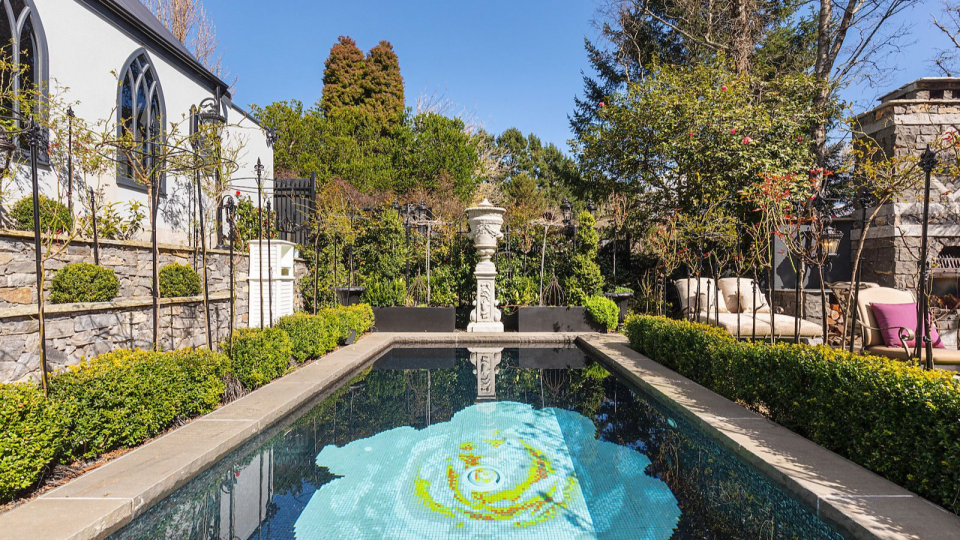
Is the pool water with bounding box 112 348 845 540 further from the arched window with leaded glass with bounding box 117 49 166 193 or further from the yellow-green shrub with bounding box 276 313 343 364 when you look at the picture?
the arched window with leaded glass with bounding box 117 49 166 193

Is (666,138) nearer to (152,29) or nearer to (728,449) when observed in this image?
(728,449)

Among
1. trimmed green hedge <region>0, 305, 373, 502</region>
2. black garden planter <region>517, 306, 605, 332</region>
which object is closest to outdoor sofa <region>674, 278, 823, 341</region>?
black garden planter <region>517, 306, 605, 332</region>

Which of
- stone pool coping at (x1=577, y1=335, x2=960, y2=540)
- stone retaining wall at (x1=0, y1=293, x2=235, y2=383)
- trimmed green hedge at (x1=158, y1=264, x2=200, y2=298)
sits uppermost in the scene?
trimmed green hedge at (x1=158, y1=264, x2=200, y2=298)

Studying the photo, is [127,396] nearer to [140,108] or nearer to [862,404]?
[862,404]

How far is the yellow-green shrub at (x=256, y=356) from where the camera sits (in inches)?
177

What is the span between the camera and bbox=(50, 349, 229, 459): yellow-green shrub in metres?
2.82

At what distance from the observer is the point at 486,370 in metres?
6.43

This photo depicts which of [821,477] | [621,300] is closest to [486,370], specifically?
[621,300]

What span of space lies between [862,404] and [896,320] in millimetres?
2867

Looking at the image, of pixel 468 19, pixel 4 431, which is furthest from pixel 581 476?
pixel 468 19

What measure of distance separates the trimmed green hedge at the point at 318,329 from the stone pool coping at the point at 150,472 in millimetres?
670

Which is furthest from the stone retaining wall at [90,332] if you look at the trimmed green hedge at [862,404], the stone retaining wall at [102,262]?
the trimmed green hedge at [862,404]

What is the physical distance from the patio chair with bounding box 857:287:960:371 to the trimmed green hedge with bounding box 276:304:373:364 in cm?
586

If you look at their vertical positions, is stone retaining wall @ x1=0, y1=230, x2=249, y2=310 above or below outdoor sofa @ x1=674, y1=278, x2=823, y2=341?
above
